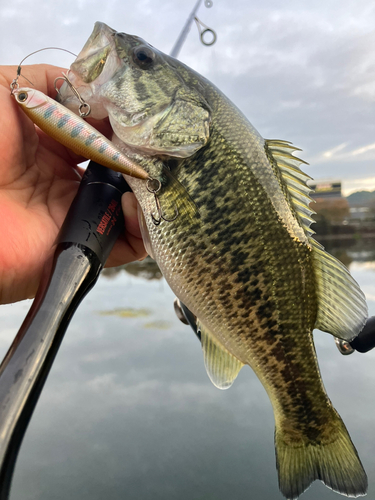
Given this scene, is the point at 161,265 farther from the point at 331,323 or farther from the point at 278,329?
the point at 331,323

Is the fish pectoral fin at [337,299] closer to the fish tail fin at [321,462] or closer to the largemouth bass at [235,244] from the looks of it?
the largemouth bass at [235,244]

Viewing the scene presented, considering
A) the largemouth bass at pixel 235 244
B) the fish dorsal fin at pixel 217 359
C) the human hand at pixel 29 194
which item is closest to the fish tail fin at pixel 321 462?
the largemouth bass at pixel 235 244

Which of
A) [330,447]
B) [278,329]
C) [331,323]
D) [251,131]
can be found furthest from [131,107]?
[330,447]

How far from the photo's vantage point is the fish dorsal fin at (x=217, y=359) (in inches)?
52.2

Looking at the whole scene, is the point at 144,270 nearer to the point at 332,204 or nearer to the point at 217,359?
the point at 332,204

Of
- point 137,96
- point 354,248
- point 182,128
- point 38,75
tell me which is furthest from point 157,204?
point 354,248

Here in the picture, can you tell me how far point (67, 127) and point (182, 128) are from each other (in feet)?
1.46

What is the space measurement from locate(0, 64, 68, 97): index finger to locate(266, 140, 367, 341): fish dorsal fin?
943 mm

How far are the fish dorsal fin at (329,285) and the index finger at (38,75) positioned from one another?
94 centimetres

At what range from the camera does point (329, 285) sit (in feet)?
4.36

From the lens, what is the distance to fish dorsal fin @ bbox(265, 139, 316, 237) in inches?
53.3

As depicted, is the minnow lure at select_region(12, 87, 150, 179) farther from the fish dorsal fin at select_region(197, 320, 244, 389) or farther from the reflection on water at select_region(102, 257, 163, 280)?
the reflection on water at select_region(102, 257, 163, 280)

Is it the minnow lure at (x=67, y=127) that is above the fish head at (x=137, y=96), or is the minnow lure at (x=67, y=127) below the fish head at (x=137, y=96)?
below

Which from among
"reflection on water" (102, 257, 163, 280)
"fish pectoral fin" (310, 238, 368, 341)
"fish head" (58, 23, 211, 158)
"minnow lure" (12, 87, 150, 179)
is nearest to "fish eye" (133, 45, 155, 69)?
"fish head" (58, 23, 211, 158)
